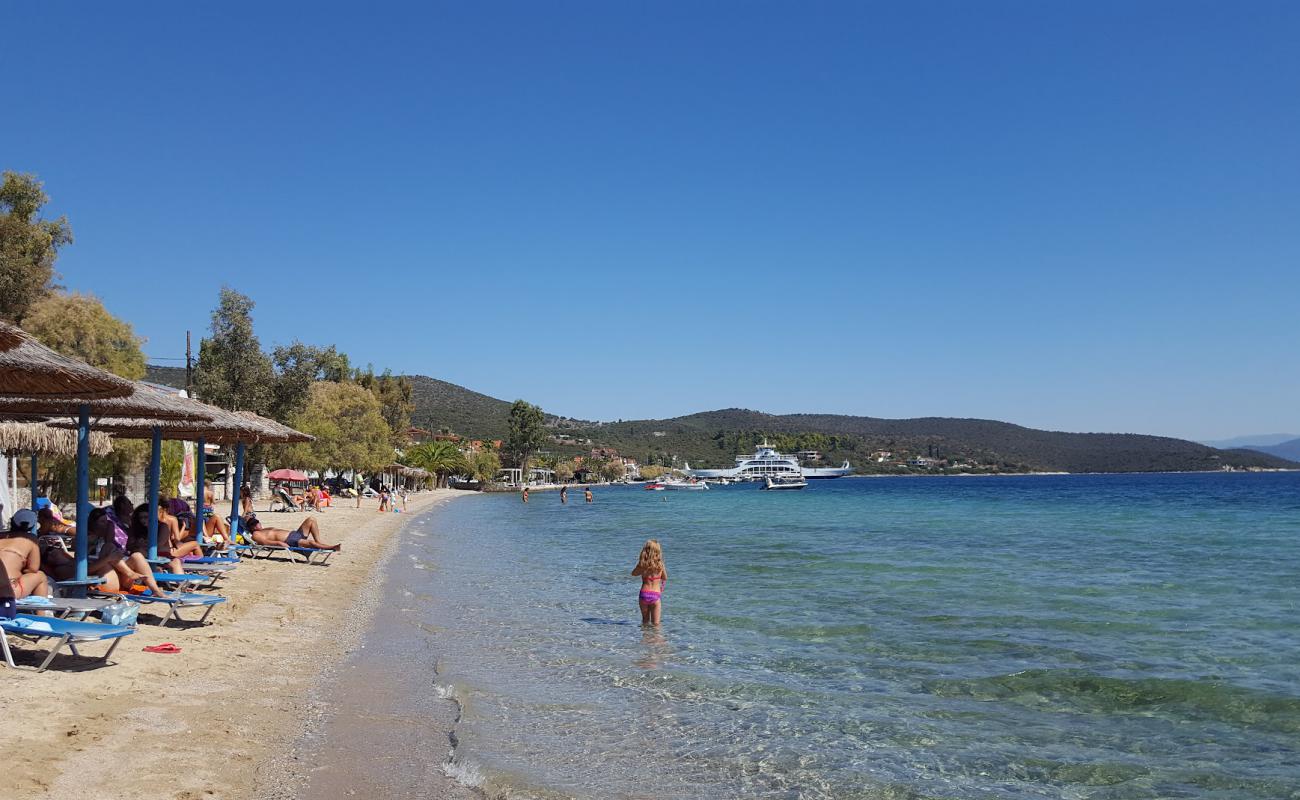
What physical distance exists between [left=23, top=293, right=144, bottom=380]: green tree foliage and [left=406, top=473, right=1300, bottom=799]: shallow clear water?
47.6ft

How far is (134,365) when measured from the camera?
95.9 ft

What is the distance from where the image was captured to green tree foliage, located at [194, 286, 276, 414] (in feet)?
124

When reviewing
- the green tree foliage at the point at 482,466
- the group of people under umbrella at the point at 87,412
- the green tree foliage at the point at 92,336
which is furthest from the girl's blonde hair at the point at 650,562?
the green tree foliage at the point at 482,466

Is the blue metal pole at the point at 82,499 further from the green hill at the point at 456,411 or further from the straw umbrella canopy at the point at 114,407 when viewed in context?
the green hill at the point at 456,411

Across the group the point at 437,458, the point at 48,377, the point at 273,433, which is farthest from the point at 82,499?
→ the point at 437,458

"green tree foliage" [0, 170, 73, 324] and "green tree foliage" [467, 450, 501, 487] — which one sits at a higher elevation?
"green tree foliage" [0, 170, 73, 324]

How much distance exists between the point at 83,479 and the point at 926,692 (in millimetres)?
9087

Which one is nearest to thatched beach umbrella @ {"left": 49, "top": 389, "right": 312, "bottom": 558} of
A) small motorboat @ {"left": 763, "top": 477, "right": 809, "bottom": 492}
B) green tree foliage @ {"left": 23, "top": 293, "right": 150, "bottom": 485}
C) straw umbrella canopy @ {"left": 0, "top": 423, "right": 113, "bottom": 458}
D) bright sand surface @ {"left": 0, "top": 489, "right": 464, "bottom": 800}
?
straw umbrella canopy @ {"left": 0, "top": 423, "right": 113, "bottom": 458}

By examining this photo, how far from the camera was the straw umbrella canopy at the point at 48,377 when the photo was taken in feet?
25.4

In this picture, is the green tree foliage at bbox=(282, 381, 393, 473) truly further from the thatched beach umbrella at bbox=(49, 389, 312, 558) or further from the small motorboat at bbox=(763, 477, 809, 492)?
the small motorboat at bbox=(763, 477, 809, 492)

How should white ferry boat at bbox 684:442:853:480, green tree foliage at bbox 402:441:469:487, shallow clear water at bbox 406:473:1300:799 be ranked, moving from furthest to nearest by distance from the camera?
white ferry boat at bbox 684:442:853:480 < green tree foliage at bbox 402:441:469:487 < shallow clear water at bbox 406:473:1300:799

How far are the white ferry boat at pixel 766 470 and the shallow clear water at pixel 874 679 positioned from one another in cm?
12520

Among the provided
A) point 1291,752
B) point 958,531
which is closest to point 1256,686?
point 1291,752

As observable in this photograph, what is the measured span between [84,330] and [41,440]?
12802 millimetres
